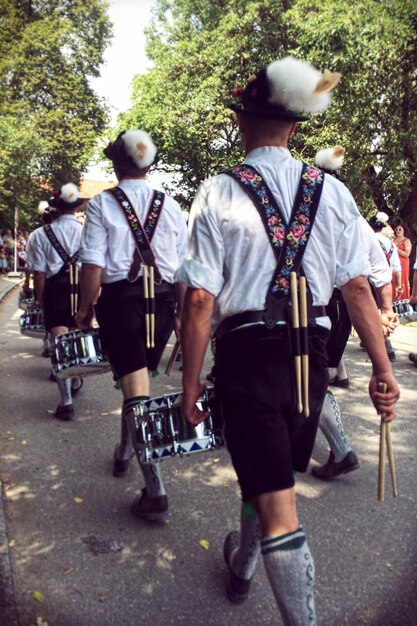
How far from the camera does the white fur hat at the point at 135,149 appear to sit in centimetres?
358

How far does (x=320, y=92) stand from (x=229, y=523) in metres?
2.33

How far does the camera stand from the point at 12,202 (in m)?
25.0

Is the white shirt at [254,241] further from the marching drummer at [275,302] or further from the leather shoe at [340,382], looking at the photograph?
the leather shoe at [340,382]

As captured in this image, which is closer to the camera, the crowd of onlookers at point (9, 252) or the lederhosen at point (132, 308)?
the lederhosen at point (132, 308)

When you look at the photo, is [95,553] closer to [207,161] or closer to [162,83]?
[207,161]

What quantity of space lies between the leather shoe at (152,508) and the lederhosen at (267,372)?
4.81 ft

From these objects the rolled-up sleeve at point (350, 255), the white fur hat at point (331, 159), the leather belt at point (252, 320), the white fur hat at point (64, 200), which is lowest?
the leather belt at point (252, 320)

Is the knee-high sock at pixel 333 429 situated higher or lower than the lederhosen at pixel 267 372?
lower

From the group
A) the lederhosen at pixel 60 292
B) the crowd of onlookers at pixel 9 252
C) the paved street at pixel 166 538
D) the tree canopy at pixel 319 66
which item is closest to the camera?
the paved street at pixel 166 538

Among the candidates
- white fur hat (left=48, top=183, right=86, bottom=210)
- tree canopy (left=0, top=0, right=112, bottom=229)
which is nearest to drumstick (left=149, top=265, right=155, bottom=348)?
white fur hat (left=48, top=183, right=86, bottom=210)

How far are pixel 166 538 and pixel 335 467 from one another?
1.30 m

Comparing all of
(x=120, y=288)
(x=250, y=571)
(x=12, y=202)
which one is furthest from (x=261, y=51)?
(x=250, y=571)

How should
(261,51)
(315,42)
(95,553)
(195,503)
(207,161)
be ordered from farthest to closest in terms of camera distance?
1. (207,161)
2. (261,51)
3. (315,42)
4. (195,503)
5. (95,553)

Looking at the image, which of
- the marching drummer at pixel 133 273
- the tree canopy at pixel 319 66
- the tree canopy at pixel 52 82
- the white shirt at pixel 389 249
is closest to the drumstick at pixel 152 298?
the marching drummer at pixel 133 273
